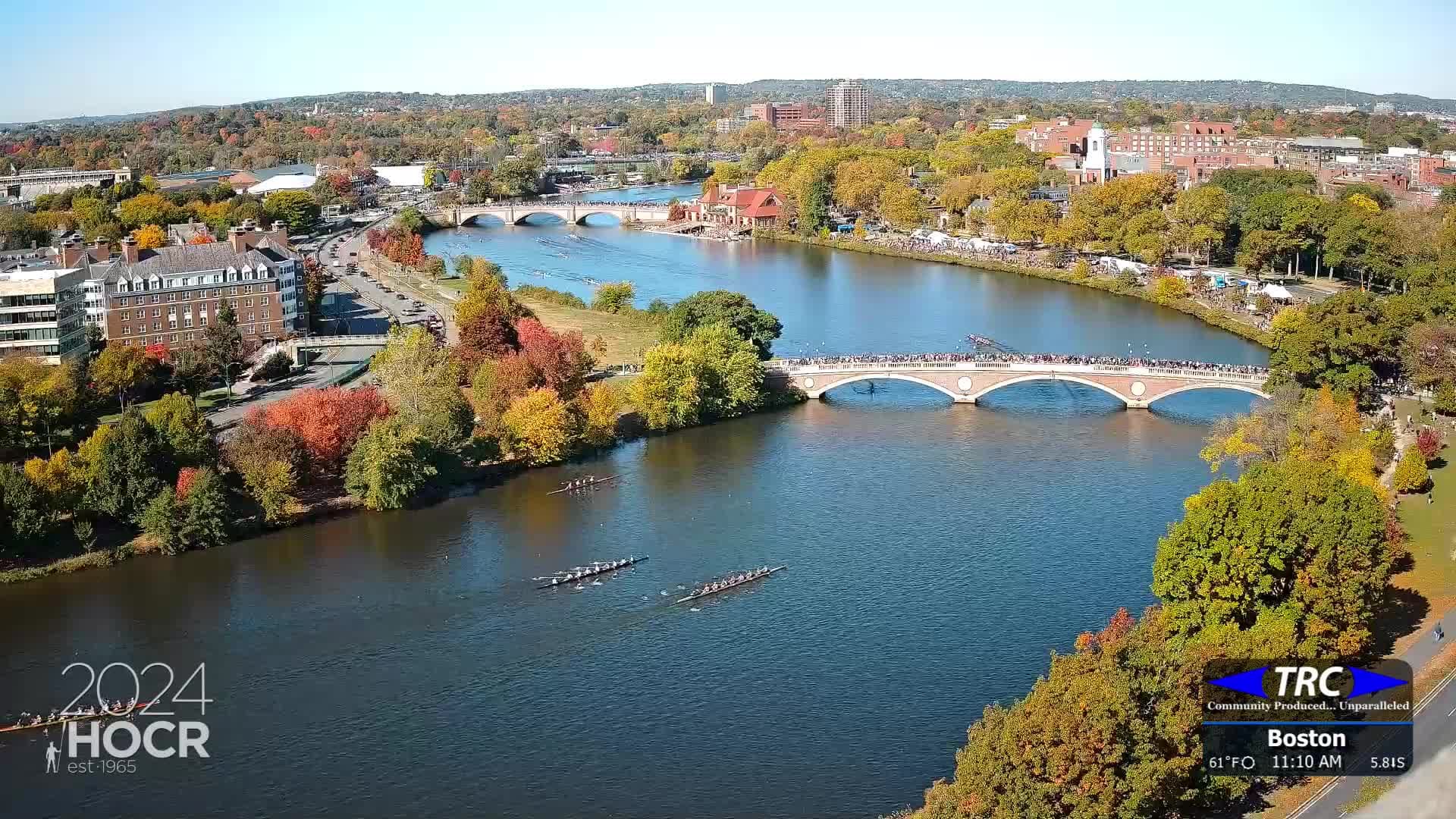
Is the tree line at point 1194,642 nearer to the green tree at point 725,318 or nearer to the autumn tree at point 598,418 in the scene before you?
the autumn tree at point 598,418

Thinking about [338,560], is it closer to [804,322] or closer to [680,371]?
[680,371]

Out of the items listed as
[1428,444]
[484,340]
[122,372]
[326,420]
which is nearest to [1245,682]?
[1428,444]

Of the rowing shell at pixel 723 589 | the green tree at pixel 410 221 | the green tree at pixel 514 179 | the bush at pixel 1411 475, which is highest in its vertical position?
the green tree at pixel 514 179

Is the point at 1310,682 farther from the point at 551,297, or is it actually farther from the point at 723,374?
the point at 551,297

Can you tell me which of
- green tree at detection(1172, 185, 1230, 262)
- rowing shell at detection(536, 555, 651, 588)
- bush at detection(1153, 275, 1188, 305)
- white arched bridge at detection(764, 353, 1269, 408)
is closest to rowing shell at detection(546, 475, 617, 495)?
rowing shell at detection(536, 555, 651, 588)

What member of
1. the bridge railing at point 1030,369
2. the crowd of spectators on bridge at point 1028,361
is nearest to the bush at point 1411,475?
the bridge railing at point 1030,369

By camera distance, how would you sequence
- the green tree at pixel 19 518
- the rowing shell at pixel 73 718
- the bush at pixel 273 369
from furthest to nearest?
the bush at pixel 273 369
the green tree at pixel 19 518
the rowing shell at pixel 73 718
